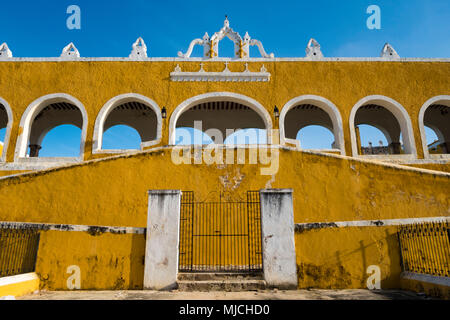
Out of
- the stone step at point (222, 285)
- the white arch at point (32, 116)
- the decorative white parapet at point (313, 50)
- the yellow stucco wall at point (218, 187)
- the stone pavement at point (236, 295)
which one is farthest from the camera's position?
the decorative white parapet at point (313, 50)

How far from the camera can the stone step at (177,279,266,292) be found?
496cm

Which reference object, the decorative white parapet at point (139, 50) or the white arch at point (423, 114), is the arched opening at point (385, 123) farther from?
the decorative white parapet at point (139, 50)

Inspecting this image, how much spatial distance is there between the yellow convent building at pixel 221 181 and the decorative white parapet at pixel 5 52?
0.16ft

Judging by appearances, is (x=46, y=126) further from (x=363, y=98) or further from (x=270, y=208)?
(x=363, y=98)

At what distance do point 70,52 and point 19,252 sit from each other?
9108 millimetres

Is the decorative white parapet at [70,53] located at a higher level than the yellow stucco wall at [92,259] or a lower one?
higher

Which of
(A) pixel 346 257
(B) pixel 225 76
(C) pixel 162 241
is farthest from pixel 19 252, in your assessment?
(B) pixel 225 76

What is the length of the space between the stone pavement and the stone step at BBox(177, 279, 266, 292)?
0.42 feet

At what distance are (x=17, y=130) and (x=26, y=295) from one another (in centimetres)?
820

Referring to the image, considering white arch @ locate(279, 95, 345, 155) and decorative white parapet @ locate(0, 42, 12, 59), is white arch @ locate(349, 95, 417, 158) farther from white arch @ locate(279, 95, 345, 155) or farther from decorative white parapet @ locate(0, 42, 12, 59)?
decorative white parapet @ locate(0, 42, 12, 59)

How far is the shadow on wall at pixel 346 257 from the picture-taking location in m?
5.26

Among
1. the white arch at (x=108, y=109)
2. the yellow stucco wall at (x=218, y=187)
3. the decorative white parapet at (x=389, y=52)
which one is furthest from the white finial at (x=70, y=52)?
the decorative white parapet at (x=389, y=52)

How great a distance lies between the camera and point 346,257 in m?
5.36
